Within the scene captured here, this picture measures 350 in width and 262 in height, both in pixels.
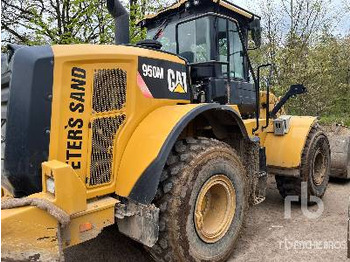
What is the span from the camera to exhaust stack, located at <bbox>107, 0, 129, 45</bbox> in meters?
3.48

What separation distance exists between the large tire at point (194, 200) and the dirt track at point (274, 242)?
390mm

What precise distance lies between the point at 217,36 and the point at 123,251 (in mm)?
2440

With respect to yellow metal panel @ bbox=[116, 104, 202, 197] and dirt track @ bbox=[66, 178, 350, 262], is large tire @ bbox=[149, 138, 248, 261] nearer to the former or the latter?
yellow metal panel @ bbox=[116, 104, 202, 197]

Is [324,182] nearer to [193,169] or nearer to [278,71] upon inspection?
[193,169]

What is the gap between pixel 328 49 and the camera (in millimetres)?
15477

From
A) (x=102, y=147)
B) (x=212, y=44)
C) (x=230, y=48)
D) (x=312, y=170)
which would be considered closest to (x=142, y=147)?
(x=102, y=147)

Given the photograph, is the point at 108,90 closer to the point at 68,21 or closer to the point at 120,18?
the point at 120,18

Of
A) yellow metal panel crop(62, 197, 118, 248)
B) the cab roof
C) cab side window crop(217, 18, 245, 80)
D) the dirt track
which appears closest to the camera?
yellow metal panel crop(62, 197, 118, 248)

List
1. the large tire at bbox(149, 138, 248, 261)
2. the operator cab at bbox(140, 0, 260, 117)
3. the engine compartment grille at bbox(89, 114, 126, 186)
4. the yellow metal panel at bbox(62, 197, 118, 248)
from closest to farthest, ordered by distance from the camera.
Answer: the yellow metal panel at bbox(62, 197, 118, 248)
the engine compartment grille at bbox(89, 114, 126, 186)
the large tire at bbox(149, 138, 248, 261)
the operator cab at bbox(140, 0, 260, 117)

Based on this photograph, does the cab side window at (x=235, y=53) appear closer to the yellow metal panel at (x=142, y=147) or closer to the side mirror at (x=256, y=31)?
the side mirror at (x=256, y=31)

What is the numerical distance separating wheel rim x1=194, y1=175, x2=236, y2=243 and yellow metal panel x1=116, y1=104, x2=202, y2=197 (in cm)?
65

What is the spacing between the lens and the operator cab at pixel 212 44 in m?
3.87

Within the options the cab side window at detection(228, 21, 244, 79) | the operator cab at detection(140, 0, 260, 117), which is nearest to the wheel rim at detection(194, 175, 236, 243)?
the operator cab at detection(140, 0, 260, 117)

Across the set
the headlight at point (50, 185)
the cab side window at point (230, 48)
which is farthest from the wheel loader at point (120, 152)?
the cab side window at point (230, 48)
